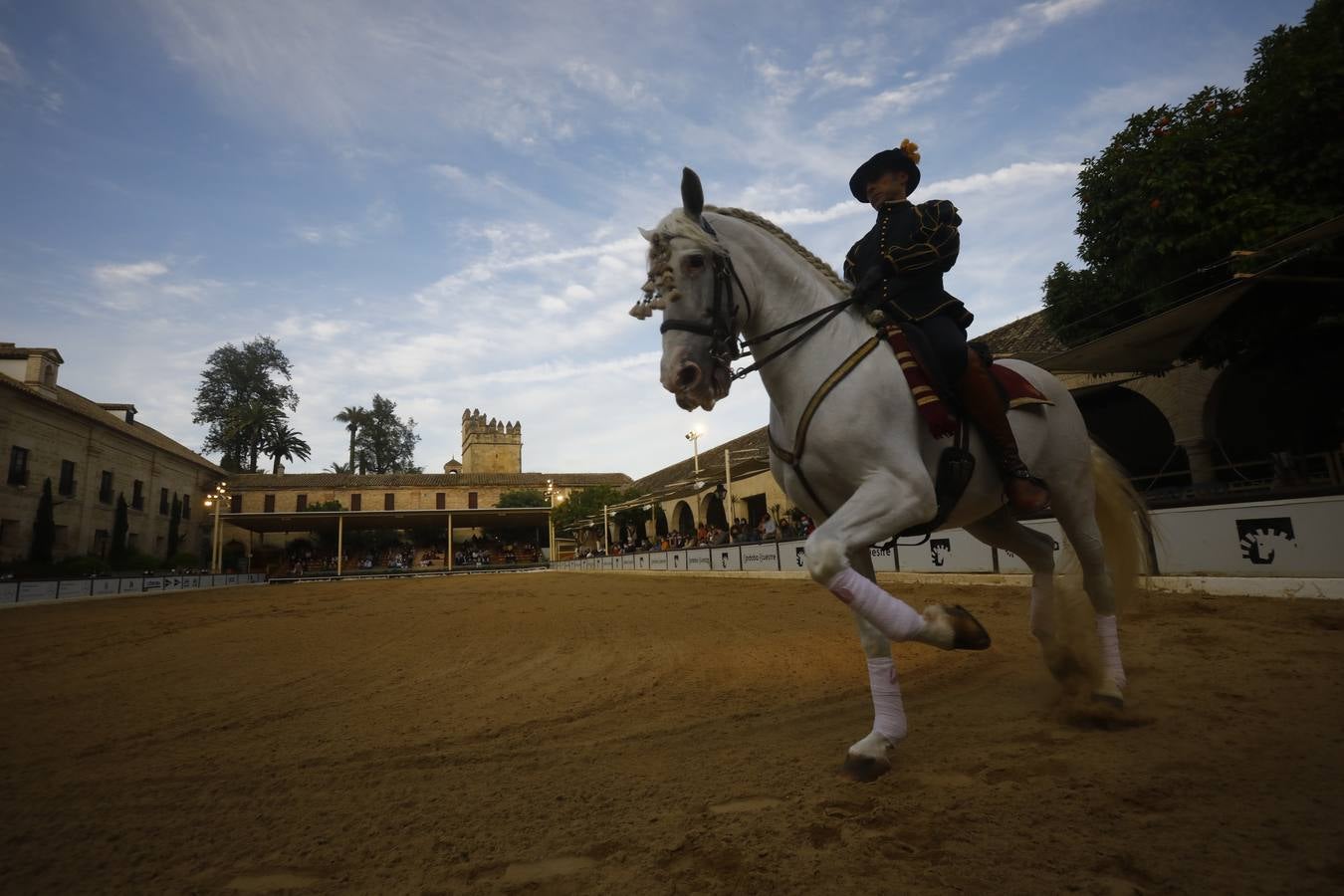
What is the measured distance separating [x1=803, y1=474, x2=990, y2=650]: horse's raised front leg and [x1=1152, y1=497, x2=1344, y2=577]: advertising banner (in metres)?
5.23

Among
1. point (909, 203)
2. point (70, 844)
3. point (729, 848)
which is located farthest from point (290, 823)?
point (909, 203)

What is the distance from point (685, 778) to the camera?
9.00 feet

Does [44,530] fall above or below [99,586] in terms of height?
above

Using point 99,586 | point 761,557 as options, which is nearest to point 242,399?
point 99,586

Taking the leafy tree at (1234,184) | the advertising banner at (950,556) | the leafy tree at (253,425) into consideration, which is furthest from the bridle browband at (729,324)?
the leafy tree at (253,425)

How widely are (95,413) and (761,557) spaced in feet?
133

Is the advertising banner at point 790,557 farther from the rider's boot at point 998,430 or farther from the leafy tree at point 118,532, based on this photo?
the leafy tree at point 118,532

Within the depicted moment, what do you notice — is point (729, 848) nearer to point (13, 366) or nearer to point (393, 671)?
point (393, 671)

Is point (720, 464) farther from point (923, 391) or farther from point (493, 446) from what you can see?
point (493, 446)

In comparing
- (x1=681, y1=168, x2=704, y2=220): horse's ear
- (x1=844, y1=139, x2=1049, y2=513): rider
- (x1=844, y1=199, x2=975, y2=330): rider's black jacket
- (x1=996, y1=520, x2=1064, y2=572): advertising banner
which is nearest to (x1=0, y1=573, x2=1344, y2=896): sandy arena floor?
(x1=844, y1=139, x2=1049, y2=513): rider

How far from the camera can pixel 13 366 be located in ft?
109

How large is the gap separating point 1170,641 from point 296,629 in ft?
34.4

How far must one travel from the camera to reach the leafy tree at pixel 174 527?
143 feet

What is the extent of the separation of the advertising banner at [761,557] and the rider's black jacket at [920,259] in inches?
592
